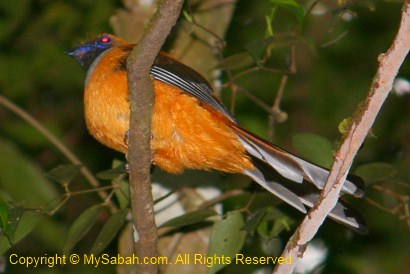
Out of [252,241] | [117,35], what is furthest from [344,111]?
[117,35]

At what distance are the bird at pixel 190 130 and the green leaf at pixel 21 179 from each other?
1.41 meters

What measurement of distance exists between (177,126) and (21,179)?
1896mm

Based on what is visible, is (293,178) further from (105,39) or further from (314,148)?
(105,39)

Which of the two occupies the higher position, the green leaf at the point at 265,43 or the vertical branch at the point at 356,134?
the green leaf at the point at 265,43

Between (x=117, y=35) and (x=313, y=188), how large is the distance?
179cm

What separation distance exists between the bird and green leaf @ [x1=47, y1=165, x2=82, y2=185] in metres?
0.24

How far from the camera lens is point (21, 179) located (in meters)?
5.82

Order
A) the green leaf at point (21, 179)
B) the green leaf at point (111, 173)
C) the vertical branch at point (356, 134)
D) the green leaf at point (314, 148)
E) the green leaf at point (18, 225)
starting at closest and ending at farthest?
the vertical branch at point (356, 134) < the green leaf at point (18, 225) < the green leaf at point (111, 173) < the green leaf at point (314, 148) < the green leaf at point (21, 179)

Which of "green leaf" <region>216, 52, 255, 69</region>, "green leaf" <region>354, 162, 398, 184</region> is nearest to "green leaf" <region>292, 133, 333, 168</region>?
"green leaf" <region>354, 162, 398, 184</region>

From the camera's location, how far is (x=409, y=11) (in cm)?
292

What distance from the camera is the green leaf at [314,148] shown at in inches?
183

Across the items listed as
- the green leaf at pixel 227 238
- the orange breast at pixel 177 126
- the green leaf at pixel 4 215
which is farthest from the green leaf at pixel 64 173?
the green leaf at pixel 227 238

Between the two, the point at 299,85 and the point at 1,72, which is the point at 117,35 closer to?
the point at 1,72

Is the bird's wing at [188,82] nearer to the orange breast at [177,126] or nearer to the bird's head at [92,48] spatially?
the orange breast at [177,126]
